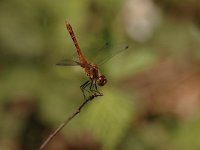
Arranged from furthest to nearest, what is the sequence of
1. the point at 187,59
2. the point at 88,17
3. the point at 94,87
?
the point at 187,59 → the point at 88,17 → the point at 94,87

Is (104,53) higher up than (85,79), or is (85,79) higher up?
(85,79)

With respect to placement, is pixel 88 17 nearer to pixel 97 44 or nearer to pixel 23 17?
pixel 23 17

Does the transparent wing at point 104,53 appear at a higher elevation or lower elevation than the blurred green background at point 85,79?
lower

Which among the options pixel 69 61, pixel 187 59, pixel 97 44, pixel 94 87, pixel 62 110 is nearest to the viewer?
pixel 94 87

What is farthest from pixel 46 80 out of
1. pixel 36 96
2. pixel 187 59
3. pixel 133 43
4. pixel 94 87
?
pixel 94 87

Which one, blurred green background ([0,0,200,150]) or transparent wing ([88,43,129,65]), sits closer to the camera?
transparent wing ([88,43,129,65])

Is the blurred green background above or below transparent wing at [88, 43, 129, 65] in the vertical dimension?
above

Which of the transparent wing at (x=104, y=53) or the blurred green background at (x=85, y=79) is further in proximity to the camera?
the blurred green background at (x=85, y=79)

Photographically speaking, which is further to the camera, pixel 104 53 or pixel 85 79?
pixel 85 79
